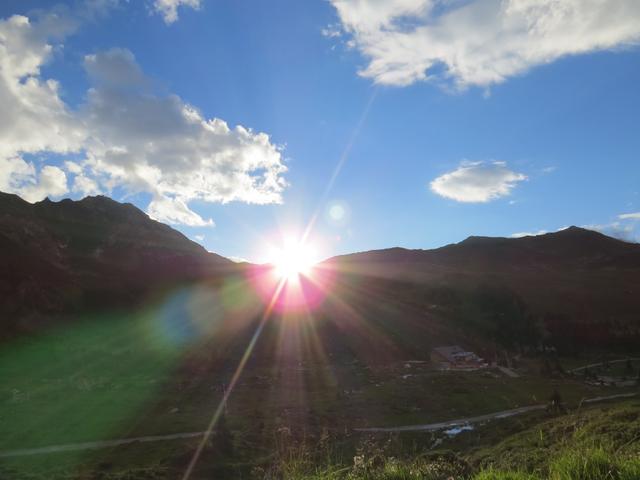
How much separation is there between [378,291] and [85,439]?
12340 cm

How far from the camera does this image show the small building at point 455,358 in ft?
328

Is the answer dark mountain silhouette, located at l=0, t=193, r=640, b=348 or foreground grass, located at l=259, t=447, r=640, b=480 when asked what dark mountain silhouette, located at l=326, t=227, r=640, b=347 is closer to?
dark mountain silhouette, located at l=0, t=193, r=640, b=348

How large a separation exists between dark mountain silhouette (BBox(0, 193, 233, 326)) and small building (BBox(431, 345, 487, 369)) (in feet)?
263

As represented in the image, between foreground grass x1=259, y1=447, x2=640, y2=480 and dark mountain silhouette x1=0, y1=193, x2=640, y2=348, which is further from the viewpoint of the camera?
dark mountain silhouette x1=0, y1=193, x2=640, y2=348

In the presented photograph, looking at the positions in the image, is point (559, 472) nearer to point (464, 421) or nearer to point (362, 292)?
point (464, 421)

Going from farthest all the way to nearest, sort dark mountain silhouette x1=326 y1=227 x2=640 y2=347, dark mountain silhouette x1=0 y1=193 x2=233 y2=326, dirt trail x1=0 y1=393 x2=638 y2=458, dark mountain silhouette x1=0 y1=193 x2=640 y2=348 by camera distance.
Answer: dark mountain silhouette x1=326 y1=227 x2=640 y2=347
dark mountain silhouette x1=0 y1=193 x2=233 y2=326
dark mountain silhouette x1=0 y1=193 x2=640 y2=348
dirt trail x1=0 y1=393 x2=638 y2=458

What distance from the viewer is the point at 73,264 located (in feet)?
506

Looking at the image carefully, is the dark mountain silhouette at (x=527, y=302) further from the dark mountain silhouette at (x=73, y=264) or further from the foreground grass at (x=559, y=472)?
the foreground grass at (x=559, y=472)

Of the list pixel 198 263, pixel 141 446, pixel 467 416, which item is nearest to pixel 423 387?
pixel 467 416

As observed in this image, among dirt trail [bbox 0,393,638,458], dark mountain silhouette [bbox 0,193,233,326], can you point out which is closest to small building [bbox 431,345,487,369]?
dirt trail [bbox 0,393,638,458]

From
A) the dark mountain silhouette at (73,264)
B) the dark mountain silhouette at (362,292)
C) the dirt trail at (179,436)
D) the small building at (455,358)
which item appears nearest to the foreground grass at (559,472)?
the dirt trail at (179,436)

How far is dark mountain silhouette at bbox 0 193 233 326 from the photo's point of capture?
12500 cm

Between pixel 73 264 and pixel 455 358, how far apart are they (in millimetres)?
113817

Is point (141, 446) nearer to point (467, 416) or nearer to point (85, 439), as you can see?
point (85, 439)
